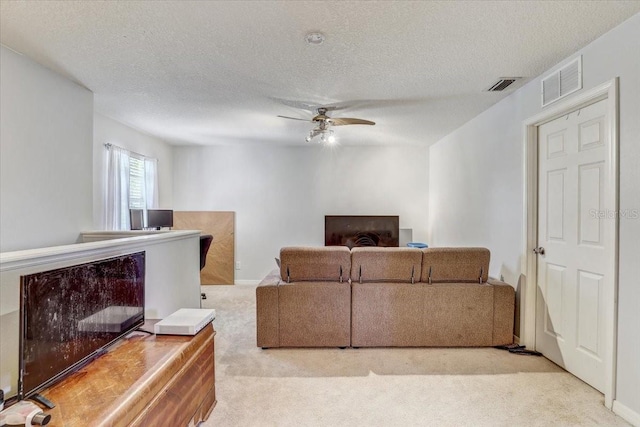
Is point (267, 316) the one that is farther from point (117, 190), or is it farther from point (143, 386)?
point (117, 190)

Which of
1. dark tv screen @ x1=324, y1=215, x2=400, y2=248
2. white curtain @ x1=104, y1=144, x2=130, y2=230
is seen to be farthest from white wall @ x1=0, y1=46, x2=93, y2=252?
dark tv screen @ x1=324, y1=215, x2=400, y2=248

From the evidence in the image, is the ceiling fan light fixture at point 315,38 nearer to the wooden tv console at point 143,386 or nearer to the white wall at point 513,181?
the white wall at point 513,181

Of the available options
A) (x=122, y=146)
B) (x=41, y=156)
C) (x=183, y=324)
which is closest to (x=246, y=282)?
(x=122, y=146)

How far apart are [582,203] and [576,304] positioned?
789mm

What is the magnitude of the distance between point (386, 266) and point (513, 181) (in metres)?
1.53

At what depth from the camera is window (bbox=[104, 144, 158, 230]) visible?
162 inches

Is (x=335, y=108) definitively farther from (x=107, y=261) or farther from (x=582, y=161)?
(x=107, y=261)

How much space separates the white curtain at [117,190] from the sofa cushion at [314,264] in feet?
8.31

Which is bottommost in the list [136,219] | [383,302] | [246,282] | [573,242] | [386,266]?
[246,282]

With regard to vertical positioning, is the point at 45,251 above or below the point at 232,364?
above

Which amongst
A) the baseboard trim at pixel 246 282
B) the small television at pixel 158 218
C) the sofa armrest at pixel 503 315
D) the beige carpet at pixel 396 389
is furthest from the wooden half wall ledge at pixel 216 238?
the sofa armrest at pixel 503 315

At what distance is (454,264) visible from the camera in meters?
3.06

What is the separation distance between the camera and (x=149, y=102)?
3.58 m

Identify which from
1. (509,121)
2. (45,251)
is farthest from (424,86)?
(45,251)
